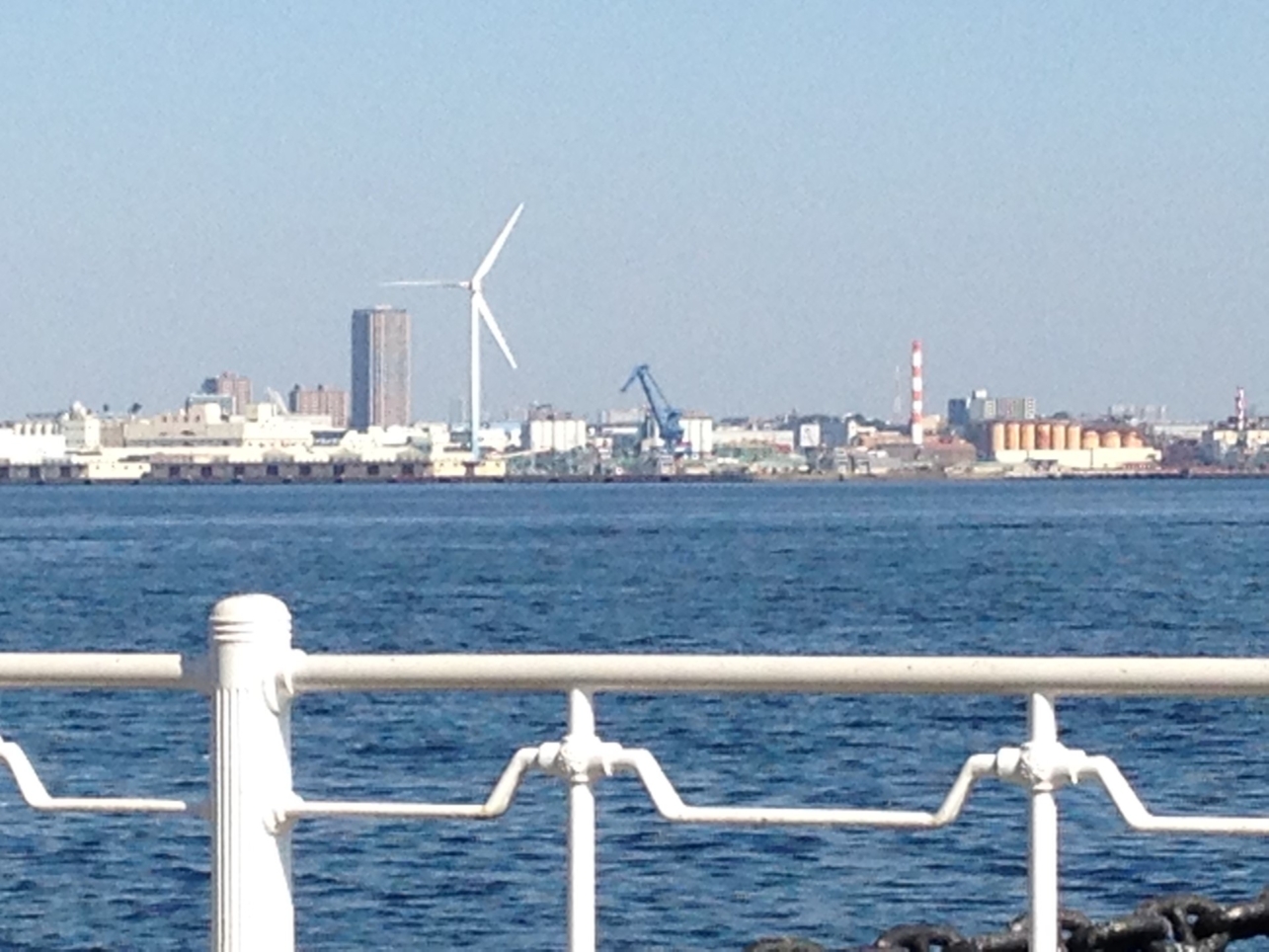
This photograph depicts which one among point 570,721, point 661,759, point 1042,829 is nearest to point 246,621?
point 570,721

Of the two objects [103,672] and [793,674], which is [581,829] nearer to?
[793,674]

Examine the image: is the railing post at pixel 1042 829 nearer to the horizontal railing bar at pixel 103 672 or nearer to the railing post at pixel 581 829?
the railing post at pixel 581 829

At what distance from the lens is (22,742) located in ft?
89.7

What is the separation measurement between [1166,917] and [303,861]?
1293 cm

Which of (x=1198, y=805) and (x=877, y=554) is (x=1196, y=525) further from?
(x=1198, y=805)

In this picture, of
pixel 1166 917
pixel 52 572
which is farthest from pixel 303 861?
pixel 52 572

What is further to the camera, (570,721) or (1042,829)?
(570,721)

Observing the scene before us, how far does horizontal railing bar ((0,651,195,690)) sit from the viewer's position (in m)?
4.75

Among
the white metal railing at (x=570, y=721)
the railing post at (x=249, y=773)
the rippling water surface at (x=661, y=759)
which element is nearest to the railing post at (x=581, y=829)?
the white metal railing at (x=570, y=721)

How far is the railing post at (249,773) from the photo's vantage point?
187 inches

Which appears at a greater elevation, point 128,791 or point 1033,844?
point 1033,844

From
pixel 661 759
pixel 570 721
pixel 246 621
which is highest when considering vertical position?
pixel 246 621

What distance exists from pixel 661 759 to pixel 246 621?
69.0 ft

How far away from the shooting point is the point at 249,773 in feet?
15.7
